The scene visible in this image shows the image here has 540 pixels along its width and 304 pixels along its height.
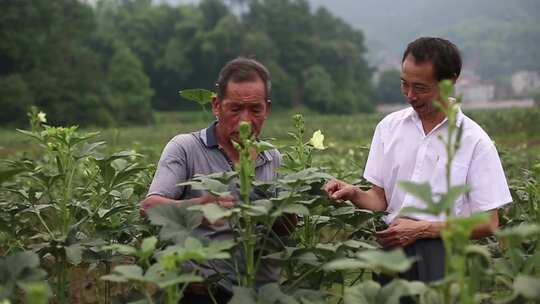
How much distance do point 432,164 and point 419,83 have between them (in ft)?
0.87

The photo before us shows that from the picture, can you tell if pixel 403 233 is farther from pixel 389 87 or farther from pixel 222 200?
pixel 389 87

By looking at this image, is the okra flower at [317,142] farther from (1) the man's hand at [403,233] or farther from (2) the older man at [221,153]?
(1) the man's hand at [403,233]

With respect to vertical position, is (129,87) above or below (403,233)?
below

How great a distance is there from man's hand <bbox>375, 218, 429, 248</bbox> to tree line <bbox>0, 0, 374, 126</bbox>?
121 feet

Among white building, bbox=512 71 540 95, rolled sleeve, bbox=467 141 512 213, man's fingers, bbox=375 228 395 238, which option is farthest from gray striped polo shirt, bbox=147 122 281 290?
white building, bbox=512 71 540 95

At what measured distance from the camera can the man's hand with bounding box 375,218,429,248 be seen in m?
2.29

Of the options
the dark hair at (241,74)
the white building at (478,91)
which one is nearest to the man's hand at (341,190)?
the dark hair at (241,74)

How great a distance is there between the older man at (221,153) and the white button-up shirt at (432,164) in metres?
0.39

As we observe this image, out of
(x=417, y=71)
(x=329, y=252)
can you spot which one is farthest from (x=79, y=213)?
(x=417, y=71)

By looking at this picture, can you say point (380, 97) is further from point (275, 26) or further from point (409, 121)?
point (409, 121)

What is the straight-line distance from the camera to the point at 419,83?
223 centimetres

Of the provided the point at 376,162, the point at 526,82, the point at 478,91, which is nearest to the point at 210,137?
the point at 376,162

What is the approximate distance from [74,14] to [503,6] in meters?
110

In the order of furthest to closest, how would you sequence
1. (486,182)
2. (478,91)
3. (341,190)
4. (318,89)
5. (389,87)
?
(478,91) < (389,87) < (318,89) < (341,190) < (486,182)
